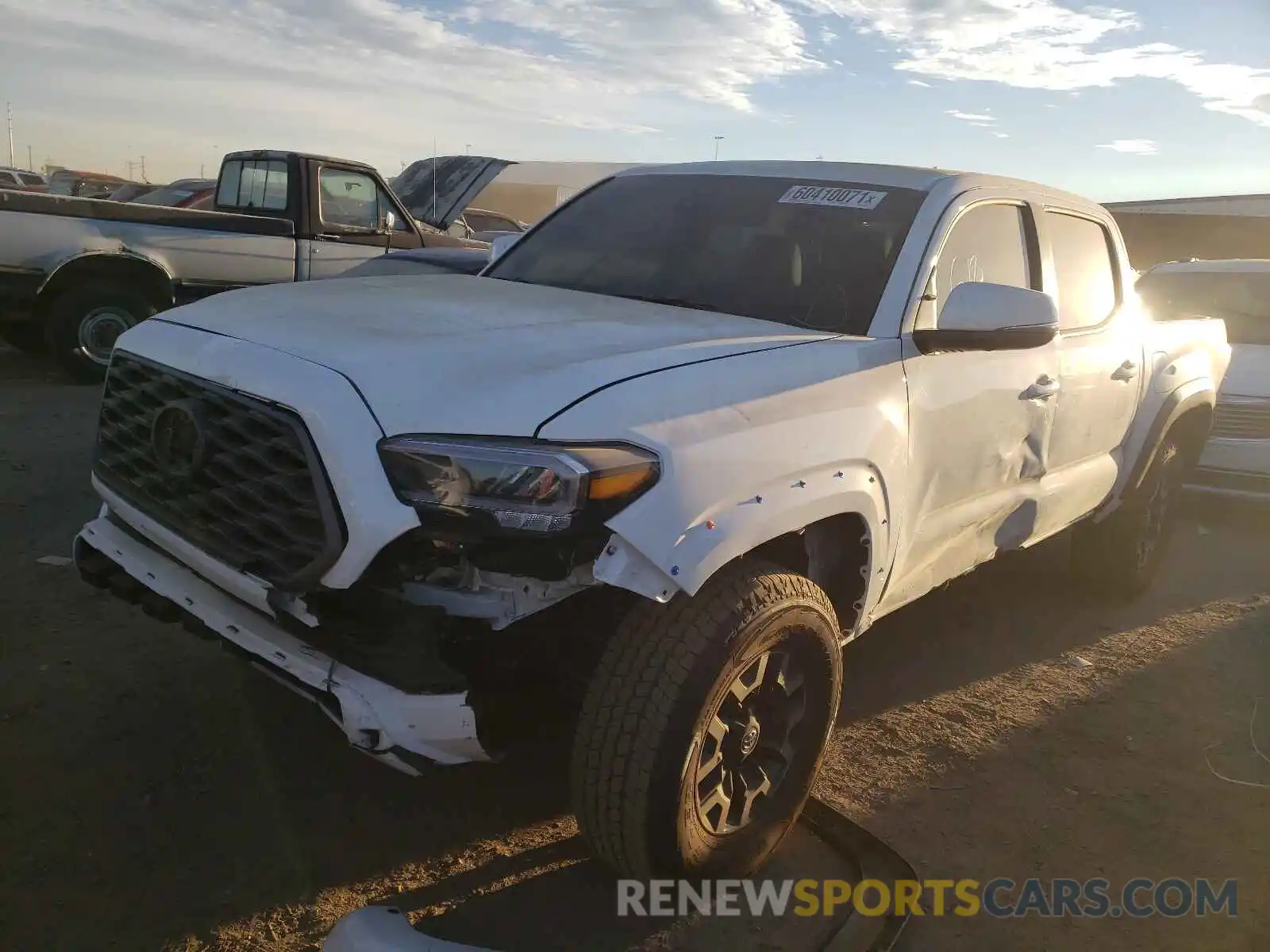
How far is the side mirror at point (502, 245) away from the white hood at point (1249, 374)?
202 inches

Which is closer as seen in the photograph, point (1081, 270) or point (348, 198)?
point (1081, 270)

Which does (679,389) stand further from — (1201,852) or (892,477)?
(1201,852)

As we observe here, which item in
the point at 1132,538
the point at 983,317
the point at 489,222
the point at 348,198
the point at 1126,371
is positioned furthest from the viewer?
the point at 489,222

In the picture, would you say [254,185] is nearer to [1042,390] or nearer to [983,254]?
[983,254]

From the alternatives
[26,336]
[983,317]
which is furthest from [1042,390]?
[26,336]

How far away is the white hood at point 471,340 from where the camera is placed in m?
2.14

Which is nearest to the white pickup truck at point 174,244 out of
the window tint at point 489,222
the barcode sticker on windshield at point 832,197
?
the barcode sticker on windshield at point 832,197

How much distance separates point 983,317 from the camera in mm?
2887

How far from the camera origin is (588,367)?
2.28 m

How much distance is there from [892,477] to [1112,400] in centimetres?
187

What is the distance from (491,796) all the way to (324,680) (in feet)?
3.14

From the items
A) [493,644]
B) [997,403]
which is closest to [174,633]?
[493,644]

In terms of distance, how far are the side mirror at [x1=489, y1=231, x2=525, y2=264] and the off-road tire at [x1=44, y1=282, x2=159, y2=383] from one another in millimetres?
4729

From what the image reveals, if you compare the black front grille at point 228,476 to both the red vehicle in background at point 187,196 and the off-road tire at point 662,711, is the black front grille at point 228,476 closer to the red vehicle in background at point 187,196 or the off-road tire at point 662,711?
the off-road tire at point 662,711
